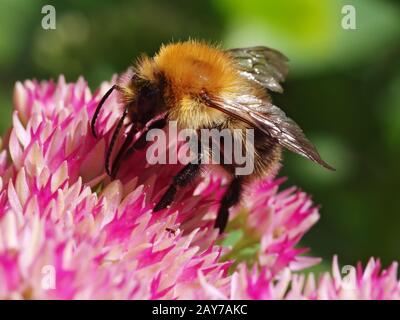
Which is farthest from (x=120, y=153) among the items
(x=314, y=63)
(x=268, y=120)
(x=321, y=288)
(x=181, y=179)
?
(x=314, y=63)

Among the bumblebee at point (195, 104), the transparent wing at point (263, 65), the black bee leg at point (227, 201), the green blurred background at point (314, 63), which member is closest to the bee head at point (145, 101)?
the bumblebee at point (195, 104)

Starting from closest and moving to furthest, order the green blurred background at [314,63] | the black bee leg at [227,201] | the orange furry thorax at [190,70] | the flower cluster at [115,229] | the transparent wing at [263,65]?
the flower cluster at [115,229] < the orange furry thorax at [190,70] < the black bee leg at [227,201] < the transparent wing at [263,65] < the green blurred background at [314,63]

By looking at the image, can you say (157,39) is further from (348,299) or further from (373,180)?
(348,299)

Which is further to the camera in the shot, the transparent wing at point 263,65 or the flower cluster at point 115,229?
the transparent wing at point 263,65

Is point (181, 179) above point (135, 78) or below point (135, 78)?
below

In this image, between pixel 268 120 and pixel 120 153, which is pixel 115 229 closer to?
pixel 120 153

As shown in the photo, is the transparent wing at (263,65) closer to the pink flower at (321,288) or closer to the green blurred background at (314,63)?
the pink flower at (321,288)

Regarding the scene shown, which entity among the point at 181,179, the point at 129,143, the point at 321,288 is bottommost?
the point at 321,288

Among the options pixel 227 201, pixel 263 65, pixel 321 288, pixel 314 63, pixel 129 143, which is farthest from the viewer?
pixel 314 63
